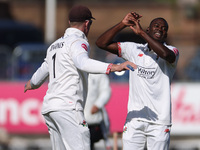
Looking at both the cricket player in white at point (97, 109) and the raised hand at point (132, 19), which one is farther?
the cricket player in white at point (97, 109)

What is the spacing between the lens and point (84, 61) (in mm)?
5719

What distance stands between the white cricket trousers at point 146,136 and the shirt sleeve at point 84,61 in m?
1.15

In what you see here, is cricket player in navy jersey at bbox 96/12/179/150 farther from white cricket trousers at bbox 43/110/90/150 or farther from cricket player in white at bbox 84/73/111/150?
cricket player in white at bbox 84/73/111/150

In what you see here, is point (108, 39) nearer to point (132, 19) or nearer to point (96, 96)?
point (132, 19)

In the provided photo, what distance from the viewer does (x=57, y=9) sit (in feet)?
91.7

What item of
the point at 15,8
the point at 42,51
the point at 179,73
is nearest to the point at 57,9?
the point at 15,8

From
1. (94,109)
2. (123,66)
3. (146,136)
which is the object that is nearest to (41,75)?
(123,66)

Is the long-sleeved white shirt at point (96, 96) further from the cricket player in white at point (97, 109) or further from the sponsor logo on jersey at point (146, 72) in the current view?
the sponsor logo on jersey at point (146, 72)

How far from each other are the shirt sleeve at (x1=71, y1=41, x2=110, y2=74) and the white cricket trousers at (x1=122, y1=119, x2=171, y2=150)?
1.15 metres

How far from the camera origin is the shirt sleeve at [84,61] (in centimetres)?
564

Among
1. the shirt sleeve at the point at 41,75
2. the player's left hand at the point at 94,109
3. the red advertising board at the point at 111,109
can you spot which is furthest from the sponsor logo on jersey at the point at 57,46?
the red advertising board at the point at 111,109

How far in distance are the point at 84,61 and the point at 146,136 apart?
1402mm

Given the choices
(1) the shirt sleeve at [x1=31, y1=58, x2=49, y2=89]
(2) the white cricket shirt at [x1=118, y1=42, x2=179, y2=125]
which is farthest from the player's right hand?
(1) the shirt sleeve at [x1=31, y1=58, x2=49, y2=89]

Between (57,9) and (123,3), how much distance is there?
3440 mm
